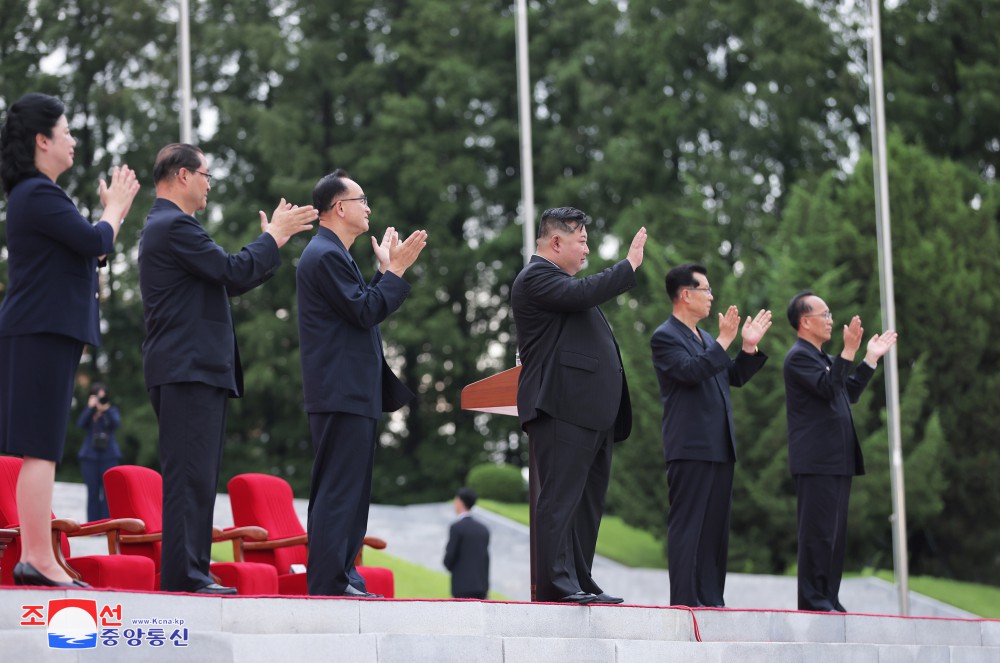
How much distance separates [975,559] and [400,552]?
26.6ft

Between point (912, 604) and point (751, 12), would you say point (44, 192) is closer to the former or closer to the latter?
point (912, 604)

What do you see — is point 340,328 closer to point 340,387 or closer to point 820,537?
point 340,387

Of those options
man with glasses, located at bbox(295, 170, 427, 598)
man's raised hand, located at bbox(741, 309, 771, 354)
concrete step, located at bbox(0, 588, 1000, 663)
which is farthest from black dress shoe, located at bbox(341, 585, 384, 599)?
man's raised hand, located at bbox(741, 309, 771, 354)

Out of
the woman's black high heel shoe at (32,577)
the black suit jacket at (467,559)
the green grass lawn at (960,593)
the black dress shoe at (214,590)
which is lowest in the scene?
the green grass lawn at (960,593)

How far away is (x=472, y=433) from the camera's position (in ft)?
81.8

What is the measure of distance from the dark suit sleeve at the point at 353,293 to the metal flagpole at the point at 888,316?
9154mm

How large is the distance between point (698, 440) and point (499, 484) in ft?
46.5

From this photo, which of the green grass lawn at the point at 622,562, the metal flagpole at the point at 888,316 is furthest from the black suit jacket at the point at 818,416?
the green grass lawn at the point at 622,562

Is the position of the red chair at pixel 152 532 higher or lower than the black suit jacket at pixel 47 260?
lower

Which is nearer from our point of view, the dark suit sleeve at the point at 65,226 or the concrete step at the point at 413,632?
the concrete step at the point at 413,632

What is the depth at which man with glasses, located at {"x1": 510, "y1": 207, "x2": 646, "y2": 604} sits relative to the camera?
5598 millimetres

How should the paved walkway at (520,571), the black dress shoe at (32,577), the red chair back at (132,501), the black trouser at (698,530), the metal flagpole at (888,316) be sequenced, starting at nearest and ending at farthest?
the black dress shoe at (32,577), the black trouser at (698,530), the red chair back at (132,501), the metal flagpole at (888,316), the paved walkway at (520,571)

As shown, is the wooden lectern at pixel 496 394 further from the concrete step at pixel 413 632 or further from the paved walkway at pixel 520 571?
the paved walkway at pixel 520 571

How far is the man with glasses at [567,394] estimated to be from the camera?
5598mm
